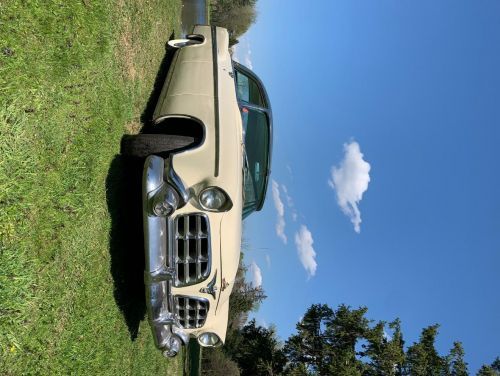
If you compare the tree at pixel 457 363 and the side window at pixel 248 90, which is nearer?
the side window at pixel 248 90

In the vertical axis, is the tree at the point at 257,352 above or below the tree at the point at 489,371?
above

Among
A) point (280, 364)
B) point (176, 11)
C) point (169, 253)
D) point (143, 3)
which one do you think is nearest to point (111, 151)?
point (169, 253)

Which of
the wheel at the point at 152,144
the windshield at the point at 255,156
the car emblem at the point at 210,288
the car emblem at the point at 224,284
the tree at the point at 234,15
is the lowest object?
the car emblem at the point at 210,288

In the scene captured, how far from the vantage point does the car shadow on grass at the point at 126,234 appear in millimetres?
5090

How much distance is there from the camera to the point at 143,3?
6.59 metres

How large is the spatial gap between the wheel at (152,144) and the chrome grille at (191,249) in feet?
2.46

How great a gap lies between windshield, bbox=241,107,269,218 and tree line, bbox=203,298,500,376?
1014 cm

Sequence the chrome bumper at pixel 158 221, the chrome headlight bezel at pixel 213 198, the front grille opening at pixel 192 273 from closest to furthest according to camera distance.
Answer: the chrome bumper at pixel 158 221, the chrome headlight bezel at pixel 213 198, the front grille opening at pixel 192 273

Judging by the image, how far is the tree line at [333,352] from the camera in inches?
563

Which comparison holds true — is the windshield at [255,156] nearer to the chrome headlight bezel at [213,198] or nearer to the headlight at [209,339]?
the chrome headlight bezel at [213,198]

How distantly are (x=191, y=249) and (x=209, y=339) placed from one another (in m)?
1.17

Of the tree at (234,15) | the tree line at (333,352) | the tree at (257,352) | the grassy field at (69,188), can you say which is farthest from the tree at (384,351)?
the tree at (234,15)

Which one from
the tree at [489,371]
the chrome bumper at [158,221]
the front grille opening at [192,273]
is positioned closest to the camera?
the chrome bumper at [158,221]

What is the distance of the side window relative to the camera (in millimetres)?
6035
